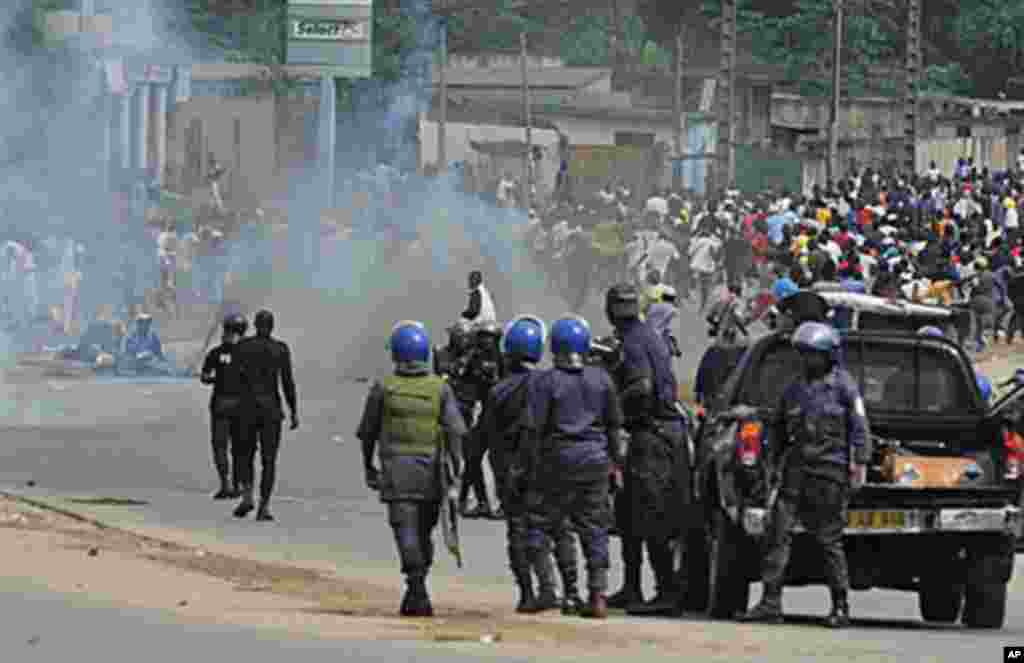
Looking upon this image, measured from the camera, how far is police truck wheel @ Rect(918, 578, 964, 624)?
17.2 m

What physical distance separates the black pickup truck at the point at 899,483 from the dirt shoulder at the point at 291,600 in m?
0.69

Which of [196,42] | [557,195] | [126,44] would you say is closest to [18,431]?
[126,44]

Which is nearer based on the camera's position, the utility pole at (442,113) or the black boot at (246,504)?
the black boot at (246,504)

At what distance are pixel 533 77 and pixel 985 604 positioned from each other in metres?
64.0

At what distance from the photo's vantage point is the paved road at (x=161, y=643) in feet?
43.4

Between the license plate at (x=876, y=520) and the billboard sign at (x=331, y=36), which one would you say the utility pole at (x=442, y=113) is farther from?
the license plate at (x=876, y=520)

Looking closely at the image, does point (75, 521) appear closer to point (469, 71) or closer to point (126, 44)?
point (126, 44)

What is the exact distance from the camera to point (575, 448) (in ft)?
52.7

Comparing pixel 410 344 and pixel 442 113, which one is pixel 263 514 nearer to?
pixel 410 344

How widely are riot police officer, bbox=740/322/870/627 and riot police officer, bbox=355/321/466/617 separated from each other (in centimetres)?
174

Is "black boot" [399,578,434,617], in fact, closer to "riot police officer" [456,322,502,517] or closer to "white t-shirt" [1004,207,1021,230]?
"riot police officer" [456,322,502,517]

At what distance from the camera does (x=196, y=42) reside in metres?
43.2

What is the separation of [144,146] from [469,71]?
1324 inches

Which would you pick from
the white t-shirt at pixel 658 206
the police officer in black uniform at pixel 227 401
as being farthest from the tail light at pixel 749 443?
the white t-shirt at pixel 658 206
